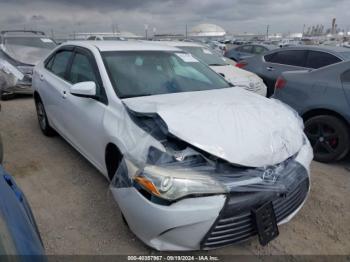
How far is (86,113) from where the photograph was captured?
2926 mm

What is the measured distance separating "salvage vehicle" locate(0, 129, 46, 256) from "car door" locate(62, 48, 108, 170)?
3.80 feet

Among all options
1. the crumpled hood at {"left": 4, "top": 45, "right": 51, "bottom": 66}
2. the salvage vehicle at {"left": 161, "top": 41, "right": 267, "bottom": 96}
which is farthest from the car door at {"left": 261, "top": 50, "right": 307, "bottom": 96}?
the crumpled hood at {"left": 4, "top": 45, "right": 51, "bottom": 66}

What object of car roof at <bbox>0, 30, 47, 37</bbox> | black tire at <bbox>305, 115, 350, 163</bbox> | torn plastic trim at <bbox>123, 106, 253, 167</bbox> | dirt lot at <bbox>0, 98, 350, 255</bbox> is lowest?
dirt lot at <bbox>0, 98, 350, 255</bbox>

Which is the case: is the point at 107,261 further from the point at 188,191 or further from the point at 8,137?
the point at 8,137

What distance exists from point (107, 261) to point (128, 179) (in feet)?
2.33

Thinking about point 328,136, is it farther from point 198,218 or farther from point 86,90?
point 86,90

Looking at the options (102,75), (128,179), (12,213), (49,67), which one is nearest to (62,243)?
(128,179)

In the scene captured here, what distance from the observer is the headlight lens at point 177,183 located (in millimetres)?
1862

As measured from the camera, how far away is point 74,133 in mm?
3314

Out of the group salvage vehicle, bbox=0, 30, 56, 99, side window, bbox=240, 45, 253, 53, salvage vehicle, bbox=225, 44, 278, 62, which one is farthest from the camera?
side window, bbox=240, 45, 253, 53

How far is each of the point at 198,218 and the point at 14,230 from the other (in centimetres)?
103

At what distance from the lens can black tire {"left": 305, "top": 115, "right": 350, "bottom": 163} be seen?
12.1 feet

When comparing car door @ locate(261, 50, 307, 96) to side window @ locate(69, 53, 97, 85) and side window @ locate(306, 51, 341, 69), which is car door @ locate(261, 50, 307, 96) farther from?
side window @ locate(69, 53, 97, 85)

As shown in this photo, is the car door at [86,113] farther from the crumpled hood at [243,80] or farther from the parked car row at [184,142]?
the crumpled hood at [243,80]
